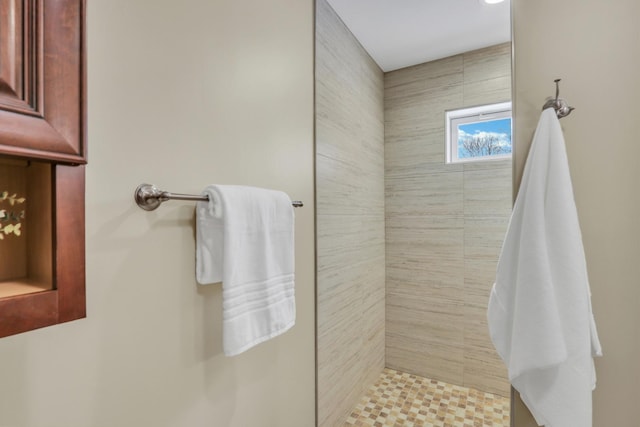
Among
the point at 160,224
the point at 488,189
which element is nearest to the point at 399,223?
the point at 488,189

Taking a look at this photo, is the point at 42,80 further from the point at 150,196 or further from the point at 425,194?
the point at 425,194

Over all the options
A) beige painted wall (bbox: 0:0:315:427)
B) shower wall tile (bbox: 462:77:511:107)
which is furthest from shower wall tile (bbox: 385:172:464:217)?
beige painted wall (bbox: 0:0:315:427)

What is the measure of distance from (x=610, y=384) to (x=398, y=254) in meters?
0.98

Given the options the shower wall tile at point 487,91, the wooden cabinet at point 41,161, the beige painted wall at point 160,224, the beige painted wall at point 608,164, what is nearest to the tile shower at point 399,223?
the shower wall tile at point 487,91

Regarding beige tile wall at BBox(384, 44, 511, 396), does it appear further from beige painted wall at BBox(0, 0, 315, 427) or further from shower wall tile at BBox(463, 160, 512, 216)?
beige painted wall at BBox(0, 0, 315, 427)

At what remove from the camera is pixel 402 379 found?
5.49 feet

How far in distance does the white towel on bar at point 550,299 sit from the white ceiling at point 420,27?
1.78ft

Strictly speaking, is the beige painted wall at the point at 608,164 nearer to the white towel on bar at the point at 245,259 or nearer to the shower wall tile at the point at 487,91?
the shower wall tile at the point at 487,91

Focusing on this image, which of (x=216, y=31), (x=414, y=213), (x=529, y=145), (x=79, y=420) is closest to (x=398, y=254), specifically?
(x=414, y=213)

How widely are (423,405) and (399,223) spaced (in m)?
0.94

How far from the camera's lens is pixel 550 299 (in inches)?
32.2

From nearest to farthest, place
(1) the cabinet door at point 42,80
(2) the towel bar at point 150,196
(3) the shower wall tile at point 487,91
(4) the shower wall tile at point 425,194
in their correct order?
(1) the cabinet door at point 42,80 → (2) the towel bar at point 150,196 → (3) the shower wall tile at point 487,91 → (4) the shower wall tile at point 425,194

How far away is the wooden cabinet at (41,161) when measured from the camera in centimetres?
41

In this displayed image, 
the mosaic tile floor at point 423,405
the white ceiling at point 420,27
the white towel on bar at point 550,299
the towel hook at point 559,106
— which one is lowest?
the mosaic tile floor at point 423,405
